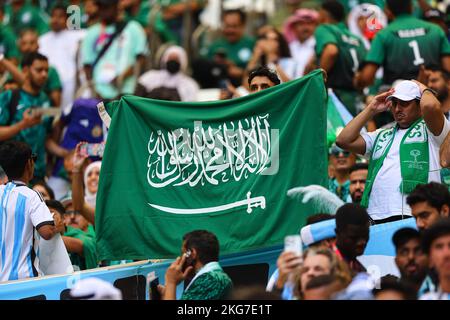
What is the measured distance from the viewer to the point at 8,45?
796 inches

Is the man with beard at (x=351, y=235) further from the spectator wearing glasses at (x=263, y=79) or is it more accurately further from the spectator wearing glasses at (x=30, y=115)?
the spectator wearing glasses at (x=30, y=115)

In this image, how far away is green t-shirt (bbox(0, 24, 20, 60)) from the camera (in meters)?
20.1

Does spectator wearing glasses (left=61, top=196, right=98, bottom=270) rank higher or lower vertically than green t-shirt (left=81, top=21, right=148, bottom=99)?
lower

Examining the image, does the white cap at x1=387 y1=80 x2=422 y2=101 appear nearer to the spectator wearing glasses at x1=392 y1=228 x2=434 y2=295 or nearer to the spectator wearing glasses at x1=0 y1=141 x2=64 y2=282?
the spectator wearing glasses at x1=392 y1=228 x2=434 y2=295

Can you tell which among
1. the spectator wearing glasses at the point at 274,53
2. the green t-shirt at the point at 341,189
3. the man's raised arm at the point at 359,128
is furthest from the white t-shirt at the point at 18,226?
the spectator wearing glasses at the point at 274,53

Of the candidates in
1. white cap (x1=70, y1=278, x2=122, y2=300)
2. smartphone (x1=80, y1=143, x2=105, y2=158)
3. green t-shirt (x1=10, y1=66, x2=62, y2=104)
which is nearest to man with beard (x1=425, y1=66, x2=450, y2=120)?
smartphone (x1=80, y1=143, x2=105, y2=158)

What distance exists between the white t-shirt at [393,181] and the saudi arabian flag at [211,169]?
49 centimetres

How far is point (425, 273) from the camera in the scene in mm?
9227

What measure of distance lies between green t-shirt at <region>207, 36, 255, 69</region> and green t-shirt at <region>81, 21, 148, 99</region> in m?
2.76

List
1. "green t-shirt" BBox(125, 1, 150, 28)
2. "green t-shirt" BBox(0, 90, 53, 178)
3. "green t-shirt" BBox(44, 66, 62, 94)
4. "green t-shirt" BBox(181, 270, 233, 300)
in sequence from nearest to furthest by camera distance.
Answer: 1. "green t-shirt" BBox(181, 270, 233, 300)
2. "green t-shirt" BBox(0, 90, 53, 178)
3. "green t-shirt" BBox(44, 66, 62, 94)
4. "green t-shirt" BBox(125, 1, 150, 28)

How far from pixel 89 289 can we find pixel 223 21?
45.4 ft

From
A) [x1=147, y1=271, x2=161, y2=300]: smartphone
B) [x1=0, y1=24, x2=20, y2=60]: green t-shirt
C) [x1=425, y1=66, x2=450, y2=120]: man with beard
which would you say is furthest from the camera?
[x1=0, y1=24, x2=20, y2=60]: green t-shirt

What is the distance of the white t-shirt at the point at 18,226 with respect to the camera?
11430mm

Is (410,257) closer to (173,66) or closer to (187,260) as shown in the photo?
(187,260)
